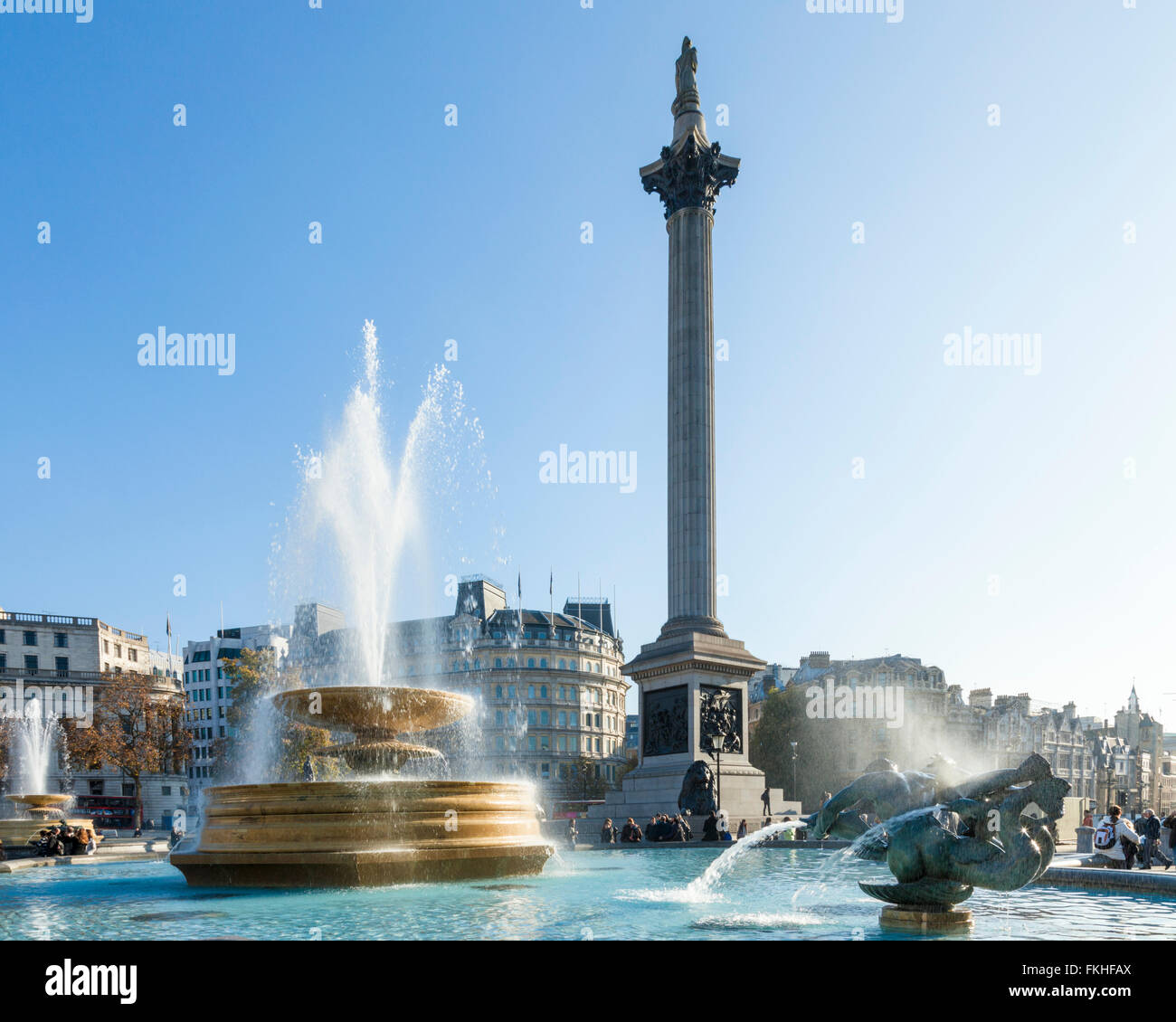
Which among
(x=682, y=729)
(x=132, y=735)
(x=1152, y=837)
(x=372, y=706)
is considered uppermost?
(x=372, y=706)

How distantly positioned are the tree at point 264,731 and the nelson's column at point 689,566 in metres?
14.6

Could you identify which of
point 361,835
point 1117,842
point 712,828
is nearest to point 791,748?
point 712,828

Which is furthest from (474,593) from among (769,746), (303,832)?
(303,832)

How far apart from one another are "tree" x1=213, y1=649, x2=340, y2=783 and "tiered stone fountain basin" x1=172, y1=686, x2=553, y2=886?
94.6 ft

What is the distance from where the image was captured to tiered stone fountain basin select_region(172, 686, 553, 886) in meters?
11.1

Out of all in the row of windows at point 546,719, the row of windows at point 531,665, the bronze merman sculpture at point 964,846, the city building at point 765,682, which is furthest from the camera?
the city building at point 765,682

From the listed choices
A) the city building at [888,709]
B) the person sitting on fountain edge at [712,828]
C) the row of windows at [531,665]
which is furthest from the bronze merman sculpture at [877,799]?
the row of windows at [531,665]

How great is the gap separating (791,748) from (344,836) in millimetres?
57083

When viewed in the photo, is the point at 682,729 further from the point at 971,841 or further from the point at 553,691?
the point at 553,691

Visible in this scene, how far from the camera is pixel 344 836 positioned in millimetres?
11141

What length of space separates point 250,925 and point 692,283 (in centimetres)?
3083

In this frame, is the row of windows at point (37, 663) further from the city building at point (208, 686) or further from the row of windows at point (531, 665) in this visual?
the row of windows at point (531, 665)

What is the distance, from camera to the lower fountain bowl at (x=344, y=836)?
11.1 meters
